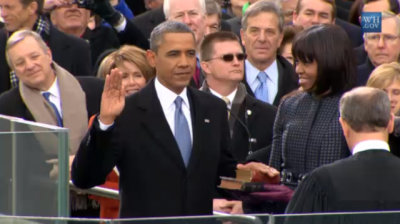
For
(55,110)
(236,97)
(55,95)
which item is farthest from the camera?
(236,97)

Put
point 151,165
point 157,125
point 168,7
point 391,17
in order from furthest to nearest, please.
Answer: point 168,7
point 391,17
point 157,125
point 151,165

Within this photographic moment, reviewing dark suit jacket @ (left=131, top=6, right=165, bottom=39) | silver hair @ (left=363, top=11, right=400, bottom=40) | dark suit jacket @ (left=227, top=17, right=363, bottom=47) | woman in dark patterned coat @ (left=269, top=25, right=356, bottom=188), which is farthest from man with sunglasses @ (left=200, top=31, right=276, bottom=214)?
dark suit jacket @ (left=227, top=17, right=363, bottom=47)

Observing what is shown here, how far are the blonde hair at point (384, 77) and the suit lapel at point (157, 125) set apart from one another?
6.69 feet

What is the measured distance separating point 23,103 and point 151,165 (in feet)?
5.76

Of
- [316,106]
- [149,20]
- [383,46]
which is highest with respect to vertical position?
[149,20]

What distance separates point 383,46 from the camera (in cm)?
1098

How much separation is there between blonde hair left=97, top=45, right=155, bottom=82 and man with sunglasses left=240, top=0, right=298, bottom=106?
908 mm

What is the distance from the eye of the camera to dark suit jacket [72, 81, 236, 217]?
772 cm

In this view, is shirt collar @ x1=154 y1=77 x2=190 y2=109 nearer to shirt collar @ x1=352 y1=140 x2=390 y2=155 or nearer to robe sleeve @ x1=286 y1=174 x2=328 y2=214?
robe sleeve @ x1=286 y1=174 x2=328 y2=214

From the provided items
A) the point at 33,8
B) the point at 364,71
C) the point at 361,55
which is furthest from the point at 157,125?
the point at 361,55

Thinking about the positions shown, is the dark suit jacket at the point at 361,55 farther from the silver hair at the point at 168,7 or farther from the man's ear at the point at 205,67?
the man's ear at the point at 205,67

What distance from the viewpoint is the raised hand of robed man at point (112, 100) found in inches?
298

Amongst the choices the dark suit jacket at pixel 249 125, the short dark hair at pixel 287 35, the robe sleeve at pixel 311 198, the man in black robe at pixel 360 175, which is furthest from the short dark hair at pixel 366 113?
the short dark hair at pixel 287 35

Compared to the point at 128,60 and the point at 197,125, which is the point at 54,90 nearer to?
the point at 128,60
